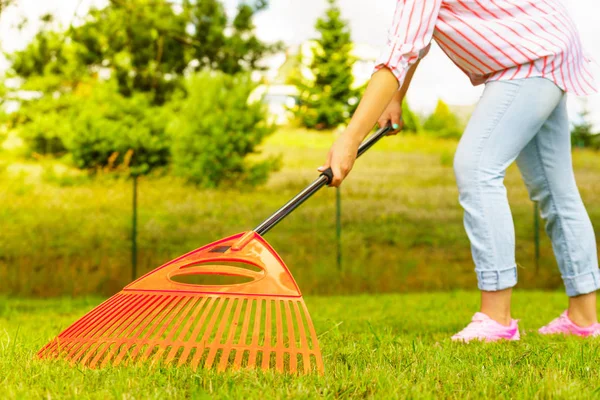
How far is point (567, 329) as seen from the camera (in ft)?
9.21

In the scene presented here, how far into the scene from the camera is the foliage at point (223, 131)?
1177 centimetres

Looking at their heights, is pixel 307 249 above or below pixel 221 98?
below

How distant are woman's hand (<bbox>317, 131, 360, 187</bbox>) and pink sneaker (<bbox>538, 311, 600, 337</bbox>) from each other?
4.30 ft

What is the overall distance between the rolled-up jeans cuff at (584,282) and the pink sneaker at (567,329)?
14 centimetres

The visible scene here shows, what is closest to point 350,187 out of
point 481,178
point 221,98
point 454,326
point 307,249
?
point 221,98

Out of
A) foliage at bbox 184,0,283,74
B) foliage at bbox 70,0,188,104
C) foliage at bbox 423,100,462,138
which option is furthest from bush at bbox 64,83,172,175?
foliage at bbox 423,100,462,138

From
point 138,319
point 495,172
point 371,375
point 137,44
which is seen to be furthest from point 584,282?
point 137,44

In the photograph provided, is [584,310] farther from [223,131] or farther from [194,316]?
[223,131]

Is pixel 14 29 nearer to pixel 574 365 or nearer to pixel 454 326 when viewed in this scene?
pixel 454 326

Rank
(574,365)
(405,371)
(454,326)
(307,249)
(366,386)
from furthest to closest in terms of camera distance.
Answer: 1. (307,249)
2. (454,326)
3. (574,365)
4. (405,371)
5. (366,386)

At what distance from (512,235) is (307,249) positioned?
5.96m

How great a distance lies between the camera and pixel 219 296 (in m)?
1.94

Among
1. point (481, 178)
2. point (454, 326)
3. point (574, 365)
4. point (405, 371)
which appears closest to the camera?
point (405, 371)

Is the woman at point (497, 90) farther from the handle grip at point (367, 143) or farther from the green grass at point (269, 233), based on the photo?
the green grass at point (269, 233)
